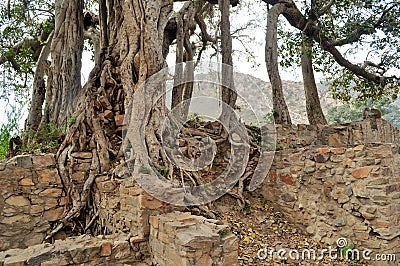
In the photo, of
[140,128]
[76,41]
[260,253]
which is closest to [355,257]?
[260,253]

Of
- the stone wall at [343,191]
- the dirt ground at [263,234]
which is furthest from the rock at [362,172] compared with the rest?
the dirt ground at [263,234]

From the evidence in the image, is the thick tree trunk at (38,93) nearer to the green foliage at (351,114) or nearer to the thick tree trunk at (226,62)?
the thick tree trunk at (226,62)

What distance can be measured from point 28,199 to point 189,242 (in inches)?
91.7

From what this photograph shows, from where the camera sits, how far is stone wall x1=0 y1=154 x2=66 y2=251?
3.61 m

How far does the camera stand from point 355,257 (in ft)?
10.8

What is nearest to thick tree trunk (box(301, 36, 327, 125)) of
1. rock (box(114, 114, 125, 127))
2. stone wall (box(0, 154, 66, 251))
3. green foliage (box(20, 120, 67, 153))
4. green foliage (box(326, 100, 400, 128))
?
rock (box(114, 114, 125, 127))

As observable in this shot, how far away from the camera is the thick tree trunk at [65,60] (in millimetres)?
4941

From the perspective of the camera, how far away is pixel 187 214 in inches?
114

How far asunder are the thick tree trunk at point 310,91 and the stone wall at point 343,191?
2.87m

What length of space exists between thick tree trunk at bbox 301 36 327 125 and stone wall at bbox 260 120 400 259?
287 centimetres

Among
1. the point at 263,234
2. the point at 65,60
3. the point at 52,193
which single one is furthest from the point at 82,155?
the point at 263,234

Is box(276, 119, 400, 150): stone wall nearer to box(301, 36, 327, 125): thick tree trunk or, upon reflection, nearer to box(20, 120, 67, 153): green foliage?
box(301, 36, 327, 125): thick tree trunk

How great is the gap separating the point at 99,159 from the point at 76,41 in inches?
95.2

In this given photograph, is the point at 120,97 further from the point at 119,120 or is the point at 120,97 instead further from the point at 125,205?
the point at 125,205
